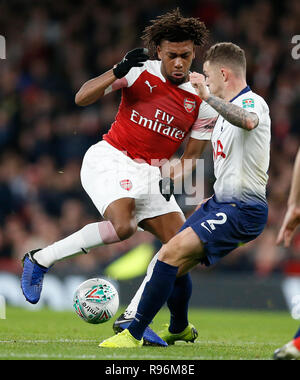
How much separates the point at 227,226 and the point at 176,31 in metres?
1.92

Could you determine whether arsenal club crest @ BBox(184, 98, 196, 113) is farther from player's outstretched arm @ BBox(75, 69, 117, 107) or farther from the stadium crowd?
the stadium crowd

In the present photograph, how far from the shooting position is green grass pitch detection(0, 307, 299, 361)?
5219mm

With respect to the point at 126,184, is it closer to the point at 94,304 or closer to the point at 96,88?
the point at 96,88

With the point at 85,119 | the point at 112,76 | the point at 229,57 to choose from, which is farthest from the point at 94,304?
the point at 85,119

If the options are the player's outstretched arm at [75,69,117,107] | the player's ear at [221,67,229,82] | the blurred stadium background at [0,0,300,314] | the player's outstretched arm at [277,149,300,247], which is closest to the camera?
the player's outstretched arm at [277,149,300,247]

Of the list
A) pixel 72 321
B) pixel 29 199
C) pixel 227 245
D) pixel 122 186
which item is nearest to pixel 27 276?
pixel 122 186

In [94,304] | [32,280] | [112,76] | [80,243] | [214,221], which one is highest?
[112,76]

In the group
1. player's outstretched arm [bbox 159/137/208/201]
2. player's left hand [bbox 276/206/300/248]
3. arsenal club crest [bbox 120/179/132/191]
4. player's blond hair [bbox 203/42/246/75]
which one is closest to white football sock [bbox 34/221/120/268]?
arsenal club crest [bbox 120/179/132/191]

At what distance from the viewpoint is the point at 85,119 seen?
566 inches

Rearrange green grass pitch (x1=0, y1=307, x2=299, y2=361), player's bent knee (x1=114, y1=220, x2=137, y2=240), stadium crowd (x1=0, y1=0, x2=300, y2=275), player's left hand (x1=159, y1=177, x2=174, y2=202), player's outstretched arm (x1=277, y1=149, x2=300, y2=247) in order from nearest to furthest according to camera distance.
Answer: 1. player's outstretched arm (x1=277, y1=149, x2=300, y2=247)
2. green grass pitch (x1=0, y1=307, x2=299, y2=361)
3. player's bent knee (x1=114, y1=220, x2=137, y2=240)
4. player's left hand (x1=159, y1=177, x2=174, y2=202)
5. stadium crowd (x1=0, y1=0, x2=300, y2=275)

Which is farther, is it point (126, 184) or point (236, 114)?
point (126, 184)

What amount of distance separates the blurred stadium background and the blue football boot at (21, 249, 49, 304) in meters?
5.22

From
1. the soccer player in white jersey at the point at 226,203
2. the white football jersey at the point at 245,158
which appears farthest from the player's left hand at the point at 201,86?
the white football jersey at the point at 245,158

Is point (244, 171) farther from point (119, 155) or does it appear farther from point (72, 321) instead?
point (72, 321)
